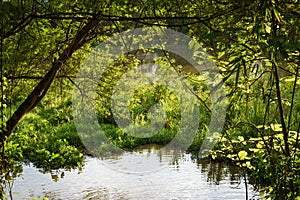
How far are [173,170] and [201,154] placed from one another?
95cm

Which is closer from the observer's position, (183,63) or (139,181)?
(183,63)

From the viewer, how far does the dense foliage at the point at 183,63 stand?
1.79 metres

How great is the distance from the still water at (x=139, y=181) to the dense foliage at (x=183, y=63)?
0.54 metres

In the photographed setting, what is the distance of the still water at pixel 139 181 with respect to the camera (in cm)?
493

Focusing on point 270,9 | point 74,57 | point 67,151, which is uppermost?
point 74,57

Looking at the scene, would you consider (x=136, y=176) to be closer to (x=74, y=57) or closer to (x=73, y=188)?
(x=73, y=188)

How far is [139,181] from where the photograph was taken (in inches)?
217

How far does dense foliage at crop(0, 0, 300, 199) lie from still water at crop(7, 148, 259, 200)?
0.54m

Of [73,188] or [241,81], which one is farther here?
[73,188]

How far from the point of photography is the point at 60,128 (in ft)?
27.2

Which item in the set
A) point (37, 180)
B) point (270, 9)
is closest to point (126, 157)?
point (37, 180)

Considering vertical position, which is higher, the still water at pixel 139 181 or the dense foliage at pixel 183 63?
the dense foliage at pixel 183 63

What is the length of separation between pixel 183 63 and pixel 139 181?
1883 mm

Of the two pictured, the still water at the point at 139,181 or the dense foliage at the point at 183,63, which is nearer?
the dense foliage at the point at 183,63
